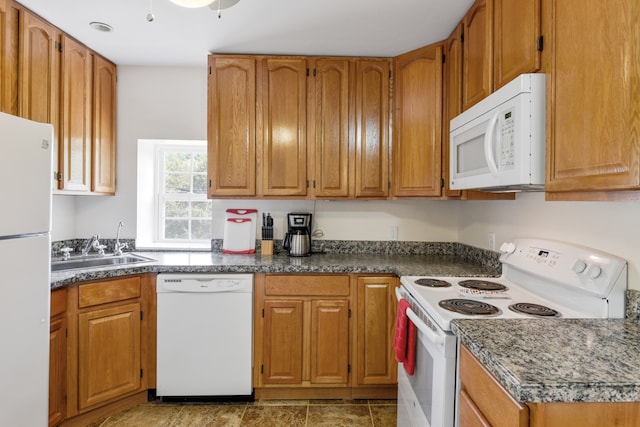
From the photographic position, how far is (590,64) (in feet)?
3.36

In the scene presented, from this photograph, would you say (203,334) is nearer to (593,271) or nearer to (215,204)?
(215,204)

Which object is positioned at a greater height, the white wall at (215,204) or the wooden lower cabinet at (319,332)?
the white wall at (215,204)

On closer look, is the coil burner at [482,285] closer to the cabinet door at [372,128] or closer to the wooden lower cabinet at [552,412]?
the wooden lower cabinet at [552,412]

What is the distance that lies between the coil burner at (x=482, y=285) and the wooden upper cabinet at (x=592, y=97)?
62 cm

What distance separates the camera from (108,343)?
2.04 meters

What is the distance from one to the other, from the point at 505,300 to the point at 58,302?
228 centimetres

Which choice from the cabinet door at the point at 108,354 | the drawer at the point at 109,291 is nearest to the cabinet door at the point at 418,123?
the drawer at the point at 109,291

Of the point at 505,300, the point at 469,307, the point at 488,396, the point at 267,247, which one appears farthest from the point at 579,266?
the point at 267,247

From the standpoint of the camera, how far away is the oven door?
1220mm

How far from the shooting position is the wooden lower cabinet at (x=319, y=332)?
222 cm

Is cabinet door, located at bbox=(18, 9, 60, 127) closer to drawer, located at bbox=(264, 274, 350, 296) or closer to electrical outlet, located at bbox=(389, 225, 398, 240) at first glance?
drawer, located at bbox=(264, 274, 350, 296)

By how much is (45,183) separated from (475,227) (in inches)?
102

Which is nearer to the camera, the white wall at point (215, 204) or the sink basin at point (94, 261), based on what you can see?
the sink basin at point (94, 261)

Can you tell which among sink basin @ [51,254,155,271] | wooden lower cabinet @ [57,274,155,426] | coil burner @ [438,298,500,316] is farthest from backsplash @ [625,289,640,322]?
sink basin @ [51,254,155,271]
